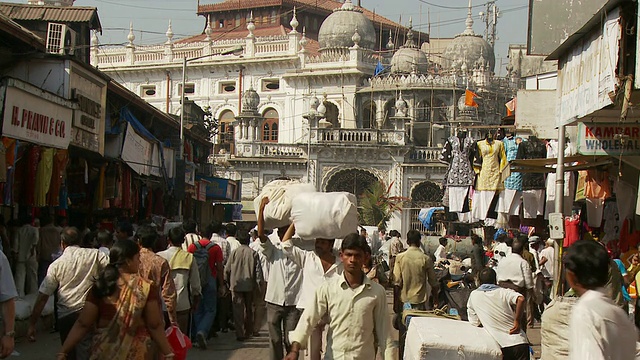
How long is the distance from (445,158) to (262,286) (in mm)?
9941

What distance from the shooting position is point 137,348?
630 cm

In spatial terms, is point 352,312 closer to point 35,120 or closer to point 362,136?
point 35,120

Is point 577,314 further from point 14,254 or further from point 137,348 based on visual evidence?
point 14,254

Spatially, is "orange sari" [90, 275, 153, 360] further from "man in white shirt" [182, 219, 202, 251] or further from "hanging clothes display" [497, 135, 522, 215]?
"hanging clothes display" [497, 135, 522, 215]

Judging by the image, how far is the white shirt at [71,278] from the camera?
820cm

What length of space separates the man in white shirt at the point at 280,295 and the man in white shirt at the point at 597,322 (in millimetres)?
4713

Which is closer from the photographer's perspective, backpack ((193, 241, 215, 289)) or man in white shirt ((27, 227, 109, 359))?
man in white shirt ((27, 227, 109, 359))

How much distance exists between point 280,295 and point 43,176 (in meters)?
7.97

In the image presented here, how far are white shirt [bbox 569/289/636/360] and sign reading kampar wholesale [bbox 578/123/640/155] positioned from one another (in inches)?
254

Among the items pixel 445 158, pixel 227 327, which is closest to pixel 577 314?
pixel 227 327

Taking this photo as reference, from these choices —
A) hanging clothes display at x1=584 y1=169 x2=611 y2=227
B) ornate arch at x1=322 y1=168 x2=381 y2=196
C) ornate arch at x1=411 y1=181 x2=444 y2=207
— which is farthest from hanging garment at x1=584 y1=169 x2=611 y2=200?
ornate arch at x1=322 y1=168 x2=381 y2=196

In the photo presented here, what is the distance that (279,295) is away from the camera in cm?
921

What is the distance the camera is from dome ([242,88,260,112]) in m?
55.1

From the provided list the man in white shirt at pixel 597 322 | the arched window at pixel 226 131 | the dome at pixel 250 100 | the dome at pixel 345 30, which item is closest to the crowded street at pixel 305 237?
the man in white shirt at pixel 597 322
